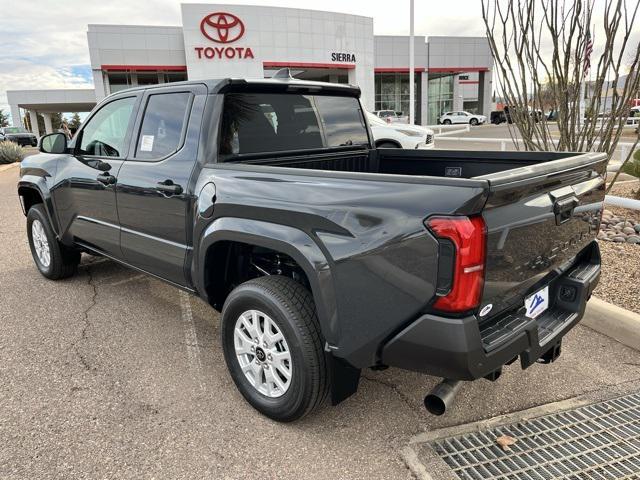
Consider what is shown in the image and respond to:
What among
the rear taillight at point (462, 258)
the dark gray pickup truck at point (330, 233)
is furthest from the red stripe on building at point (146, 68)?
the rear taillight at point (462, 258)

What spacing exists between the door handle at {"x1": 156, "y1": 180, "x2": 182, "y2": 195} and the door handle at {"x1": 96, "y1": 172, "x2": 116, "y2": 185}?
2.24ft

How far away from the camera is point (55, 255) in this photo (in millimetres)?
5059

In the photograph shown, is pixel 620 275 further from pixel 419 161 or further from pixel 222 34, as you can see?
pixel 222 34

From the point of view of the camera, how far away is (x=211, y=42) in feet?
107

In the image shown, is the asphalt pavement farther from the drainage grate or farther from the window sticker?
the window sticker

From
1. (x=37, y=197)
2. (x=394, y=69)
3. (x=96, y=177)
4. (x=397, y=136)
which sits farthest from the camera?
(x=394, y=69)

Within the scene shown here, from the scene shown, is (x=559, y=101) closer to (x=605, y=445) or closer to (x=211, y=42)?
(x=605, y=445)

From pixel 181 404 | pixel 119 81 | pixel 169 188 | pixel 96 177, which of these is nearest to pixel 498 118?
pixel 119 81

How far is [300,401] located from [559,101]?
4671 mm

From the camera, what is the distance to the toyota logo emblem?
105 ft

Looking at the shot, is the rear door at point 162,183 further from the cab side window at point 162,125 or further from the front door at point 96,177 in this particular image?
the front door at point 96,177

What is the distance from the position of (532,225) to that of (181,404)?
2209mm

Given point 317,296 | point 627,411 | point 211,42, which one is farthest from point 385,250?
point 211,42

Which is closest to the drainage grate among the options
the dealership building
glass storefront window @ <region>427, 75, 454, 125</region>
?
the dealership building
